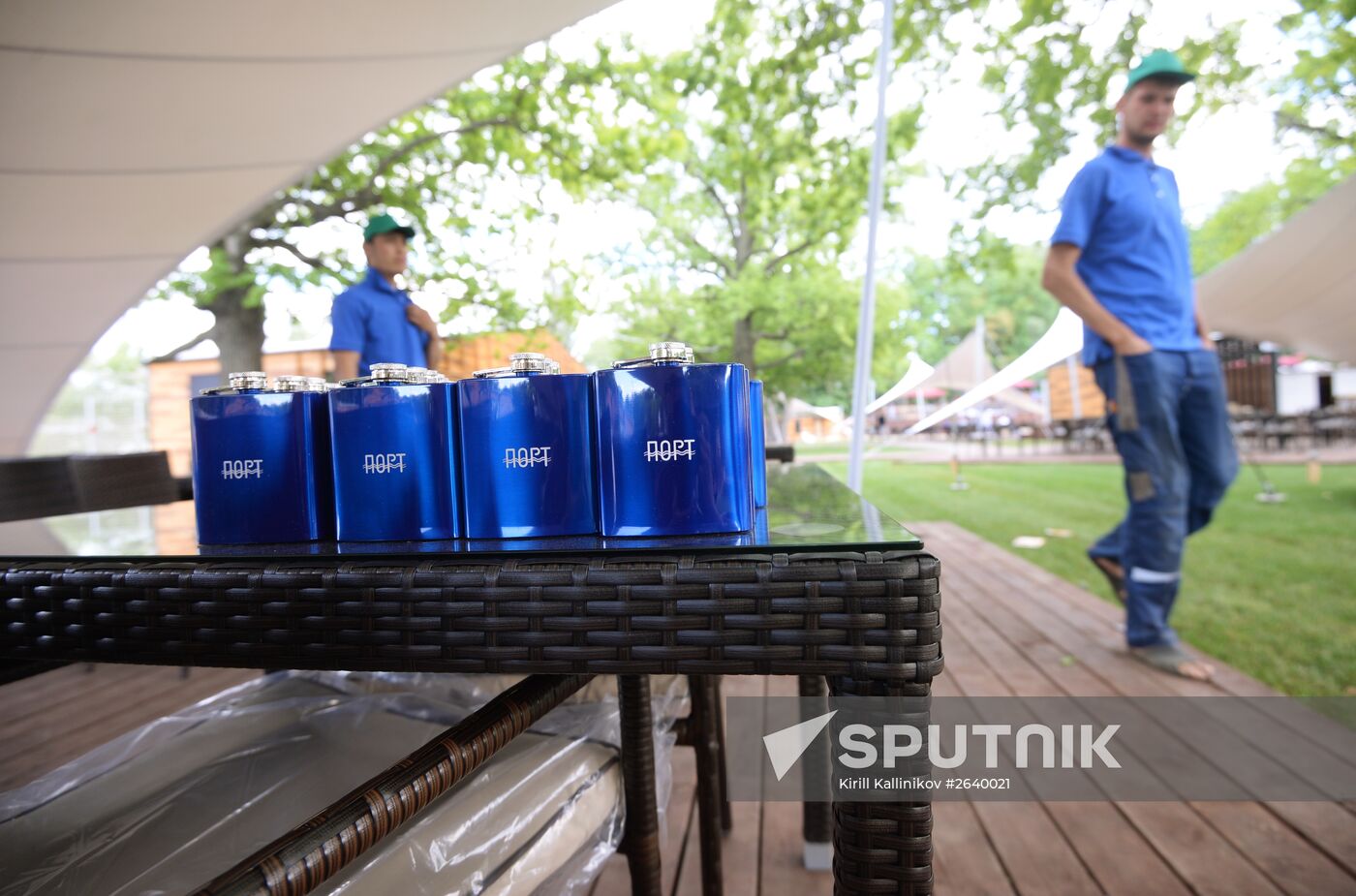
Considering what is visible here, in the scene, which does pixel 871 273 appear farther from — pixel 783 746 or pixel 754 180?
pixel 783 746

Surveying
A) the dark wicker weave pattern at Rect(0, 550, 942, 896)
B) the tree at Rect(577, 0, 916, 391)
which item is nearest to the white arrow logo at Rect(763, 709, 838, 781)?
the dark wicker weave pattern at Rect(0, 550, 942, 896)

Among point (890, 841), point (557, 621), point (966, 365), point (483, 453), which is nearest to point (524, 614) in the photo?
Result: point (557, 621)

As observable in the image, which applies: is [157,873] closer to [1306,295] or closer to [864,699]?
[864,699]

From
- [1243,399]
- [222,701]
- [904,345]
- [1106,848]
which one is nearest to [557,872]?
[222,701]

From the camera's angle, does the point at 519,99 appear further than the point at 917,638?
Yes

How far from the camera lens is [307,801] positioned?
0.60 metres

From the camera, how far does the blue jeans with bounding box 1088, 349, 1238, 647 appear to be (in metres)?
1.95

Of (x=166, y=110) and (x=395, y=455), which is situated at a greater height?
(x=166, y=110)

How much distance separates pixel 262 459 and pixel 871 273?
2.73 m

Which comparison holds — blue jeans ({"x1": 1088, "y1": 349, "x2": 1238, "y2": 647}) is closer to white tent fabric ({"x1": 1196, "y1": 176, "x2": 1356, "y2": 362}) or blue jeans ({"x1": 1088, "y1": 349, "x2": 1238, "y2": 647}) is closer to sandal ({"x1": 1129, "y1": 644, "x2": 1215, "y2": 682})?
sandal ({"x1": 1129, "y1": 644, "x2": 1215, "y2": 682})

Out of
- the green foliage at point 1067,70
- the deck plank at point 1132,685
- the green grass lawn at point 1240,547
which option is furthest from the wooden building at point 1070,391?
the deck plank at point 1132,685

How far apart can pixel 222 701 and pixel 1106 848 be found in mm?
1259

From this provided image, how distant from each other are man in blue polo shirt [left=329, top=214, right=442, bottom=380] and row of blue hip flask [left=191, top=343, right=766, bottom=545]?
63.5 inches

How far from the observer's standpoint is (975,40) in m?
4.35
